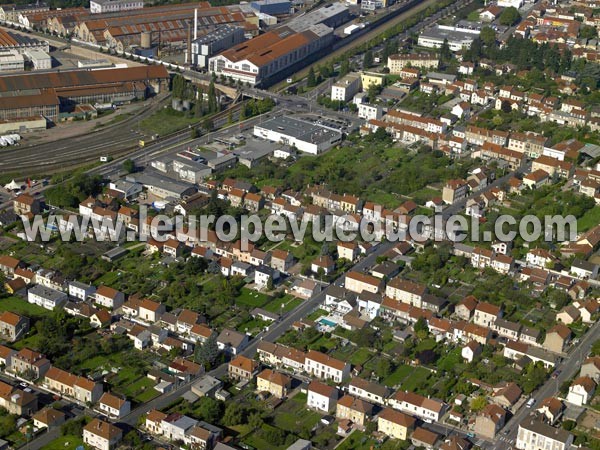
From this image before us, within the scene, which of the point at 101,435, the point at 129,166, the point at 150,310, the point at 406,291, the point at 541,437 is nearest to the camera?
the point at 101,435

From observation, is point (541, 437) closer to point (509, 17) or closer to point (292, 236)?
point (292, 236)

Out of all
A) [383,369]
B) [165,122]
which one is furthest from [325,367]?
[165,122]

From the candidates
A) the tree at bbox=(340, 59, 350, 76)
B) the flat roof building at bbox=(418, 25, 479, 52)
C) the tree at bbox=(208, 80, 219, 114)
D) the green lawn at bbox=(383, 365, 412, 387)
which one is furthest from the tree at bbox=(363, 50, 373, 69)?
the green lawn at bbox=(383, 365, 412, 387)

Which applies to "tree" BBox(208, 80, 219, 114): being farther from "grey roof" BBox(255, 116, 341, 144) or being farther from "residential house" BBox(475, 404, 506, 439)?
"residential house" BBox(475, 404, 506, 439)

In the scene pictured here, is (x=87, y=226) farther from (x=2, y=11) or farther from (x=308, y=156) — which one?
(x=2, y=11)

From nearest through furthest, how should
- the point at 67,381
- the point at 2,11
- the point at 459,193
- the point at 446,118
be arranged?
the point at 67,381
the point at 459,193
the point at 446,118
the point at 2,11

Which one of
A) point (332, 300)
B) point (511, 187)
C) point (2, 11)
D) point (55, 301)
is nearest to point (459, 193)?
point (511, 187)
